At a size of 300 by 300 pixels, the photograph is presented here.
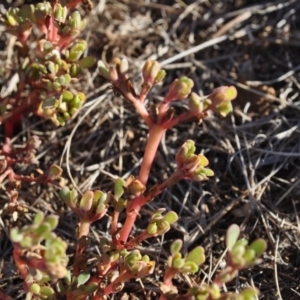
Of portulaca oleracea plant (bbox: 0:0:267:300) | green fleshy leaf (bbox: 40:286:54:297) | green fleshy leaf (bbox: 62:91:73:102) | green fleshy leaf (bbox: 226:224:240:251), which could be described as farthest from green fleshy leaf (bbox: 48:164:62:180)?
green fleshy leaf (bbox: 226:224:240:251)

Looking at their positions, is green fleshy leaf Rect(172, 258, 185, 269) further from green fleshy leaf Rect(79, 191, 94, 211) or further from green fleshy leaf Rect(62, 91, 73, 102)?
green fleshy leaf Rect(62, 91, 73, 102)

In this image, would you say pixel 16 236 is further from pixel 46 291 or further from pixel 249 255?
pixel 249 255

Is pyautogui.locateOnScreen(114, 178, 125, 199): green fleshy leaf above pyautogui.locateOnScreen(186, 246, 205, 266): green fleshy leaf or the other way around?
above

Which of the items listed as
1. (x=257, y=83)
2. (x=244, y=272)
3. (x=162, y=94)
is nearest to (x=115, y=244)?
(x=244, y=272)

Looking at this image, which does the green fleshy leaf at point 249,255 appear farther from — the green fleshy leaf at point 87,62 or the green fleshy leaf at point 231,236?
the green fleshy leaf at point 87,62

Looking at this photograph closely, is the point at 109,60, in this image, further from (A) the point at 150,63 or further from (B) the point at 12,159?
(A) the point at 150,63

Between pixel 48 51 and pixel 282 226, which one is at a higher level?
pixel 48 51

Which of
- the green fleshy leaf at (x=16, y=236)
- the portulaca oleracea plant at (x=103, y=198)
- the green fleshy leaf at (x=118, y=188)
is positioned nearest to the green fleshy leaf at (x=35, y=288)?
the portulaca oleracea plant at (x=103, y=198)

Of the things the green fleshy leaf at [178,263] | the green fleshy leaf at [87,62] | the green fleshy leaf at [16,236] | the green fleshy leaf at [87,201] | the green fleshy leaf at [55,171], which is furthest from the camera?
the green fleshy leaf at [87,62]

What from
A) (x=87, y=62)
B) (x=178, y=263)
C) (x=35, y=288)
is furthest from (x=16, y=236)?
(x=87, y=62)

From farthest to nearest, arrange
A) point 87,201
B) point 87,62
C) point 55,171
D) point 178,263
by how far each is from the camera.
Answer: point 87,62
point 55,171
point 87,201
point 178,263

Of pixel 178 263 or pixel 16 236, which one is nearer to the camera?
pixel 16 236
